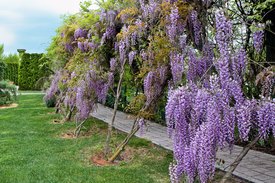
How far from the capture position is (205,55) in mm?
4031

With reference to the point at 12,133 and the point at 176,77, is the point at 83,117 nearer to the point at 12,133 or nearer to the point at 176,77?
the point at 12,133

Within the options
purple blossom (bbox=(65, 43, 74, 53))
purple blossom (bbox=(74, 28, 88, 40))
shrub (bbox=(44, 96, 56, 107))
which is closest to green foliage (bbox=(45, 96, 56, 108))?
shrub (bbox=(44, 96, 56, 107))

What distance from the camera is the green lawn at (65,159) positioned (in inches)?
182

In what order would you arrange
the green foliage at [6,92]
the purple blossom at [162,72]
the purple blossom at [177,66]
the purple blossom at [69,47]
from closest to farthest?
the purple blossom at [177,66] < the purple blossom at [162,72] < the purple blossom at [69,47] < the green foliage at [6,92]

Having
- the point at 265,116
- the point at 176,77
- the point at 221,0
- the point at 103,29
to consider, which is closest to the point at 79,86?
the point at 103,29

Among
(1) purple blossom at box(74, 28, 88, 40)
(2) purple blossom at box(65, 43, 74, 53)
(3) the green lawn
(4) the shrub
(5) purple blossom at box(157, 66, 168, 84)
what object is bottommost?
(3) the green lawn

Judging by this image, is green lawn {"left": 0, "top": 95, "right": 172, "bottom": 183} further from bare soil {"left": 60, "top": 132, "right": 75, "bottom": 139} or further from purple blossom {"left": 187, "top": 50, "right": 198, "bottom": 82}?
purple blossom {"left": 187, "top": 50, "right": 198, "bottom": 82}

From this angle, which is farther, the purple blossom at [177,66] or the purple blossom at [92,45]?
the purple blossom at [92,45]

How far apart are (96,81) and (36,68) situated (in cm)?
1677

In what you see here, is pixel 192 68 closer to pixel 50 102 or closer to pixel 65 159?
pixel 65 159

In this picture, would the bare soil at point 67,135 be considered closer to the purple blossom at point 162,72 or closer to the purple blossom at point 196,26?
the purple blossom at point 162,72

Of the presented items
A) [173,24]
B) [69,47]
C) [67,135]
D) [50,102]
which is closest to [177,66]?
[173,24]

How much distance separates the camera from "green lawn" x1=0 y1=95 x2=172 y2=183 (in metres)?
4.62

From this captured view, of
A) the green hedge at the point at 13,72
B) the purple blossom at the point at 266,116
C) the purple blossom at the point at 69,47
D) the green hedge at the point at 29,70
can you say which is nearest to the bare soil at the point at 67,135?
the purple blossom at the point at 69,47
